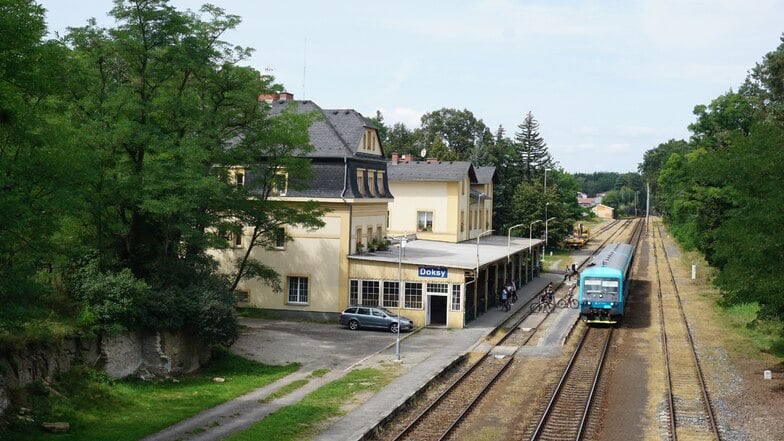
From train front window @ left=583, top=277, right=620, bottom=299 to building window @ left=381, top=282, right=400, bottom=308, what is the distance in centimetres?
987

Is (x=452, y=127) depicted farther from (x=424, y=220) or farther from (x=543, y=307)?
(x=543, y=307)

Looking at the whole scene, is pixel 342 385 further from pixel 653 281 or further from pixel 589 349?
pixel 653 281

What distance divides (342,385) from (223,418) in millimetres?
5583

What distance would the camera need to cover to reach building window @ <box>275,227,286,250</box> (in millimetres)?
38125

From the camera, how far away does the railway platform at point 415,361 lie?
20.8 metres

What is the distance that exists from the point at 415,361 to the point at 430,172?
31.6 meters

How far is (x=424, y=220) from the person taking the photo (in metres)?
60.9

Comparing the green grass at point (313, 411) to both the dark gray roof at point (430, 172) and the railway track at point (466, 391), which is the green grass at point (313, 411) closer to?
the railway track at point (466, 391)

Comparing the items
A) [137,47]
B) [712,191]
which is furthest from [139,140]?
[712,191]

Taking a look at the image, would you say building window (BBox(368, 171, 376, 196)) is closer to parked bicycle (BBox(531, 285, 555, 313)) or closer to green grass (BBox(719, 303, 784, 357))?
parked bicycle (BBox(531, 285, 555, 313))

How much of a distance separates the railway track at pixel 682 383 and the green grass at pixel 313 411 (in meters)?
9.29

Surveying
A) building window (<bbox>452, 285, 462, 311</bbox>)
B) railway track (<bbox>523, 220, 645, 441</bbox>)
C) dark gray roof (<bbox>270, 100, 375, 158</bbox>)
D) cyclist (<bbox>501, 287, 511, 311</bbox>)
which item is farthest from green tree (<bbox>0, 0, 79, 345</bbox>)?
cyclist (<bbox>501, 287, 511, 311</bbox>)

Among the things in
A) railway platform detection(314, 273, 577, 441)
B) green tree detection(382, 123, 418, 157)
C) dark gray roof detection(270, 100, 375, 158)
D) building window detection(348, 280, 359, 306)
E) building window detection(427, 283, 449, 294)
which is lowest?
railway platform detection(314, 273, 577, 441)

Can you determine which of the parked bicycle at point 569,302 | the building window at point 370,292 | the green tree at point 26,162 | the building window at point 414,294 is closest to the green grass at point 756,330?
the parked bicycle at point 569,302
